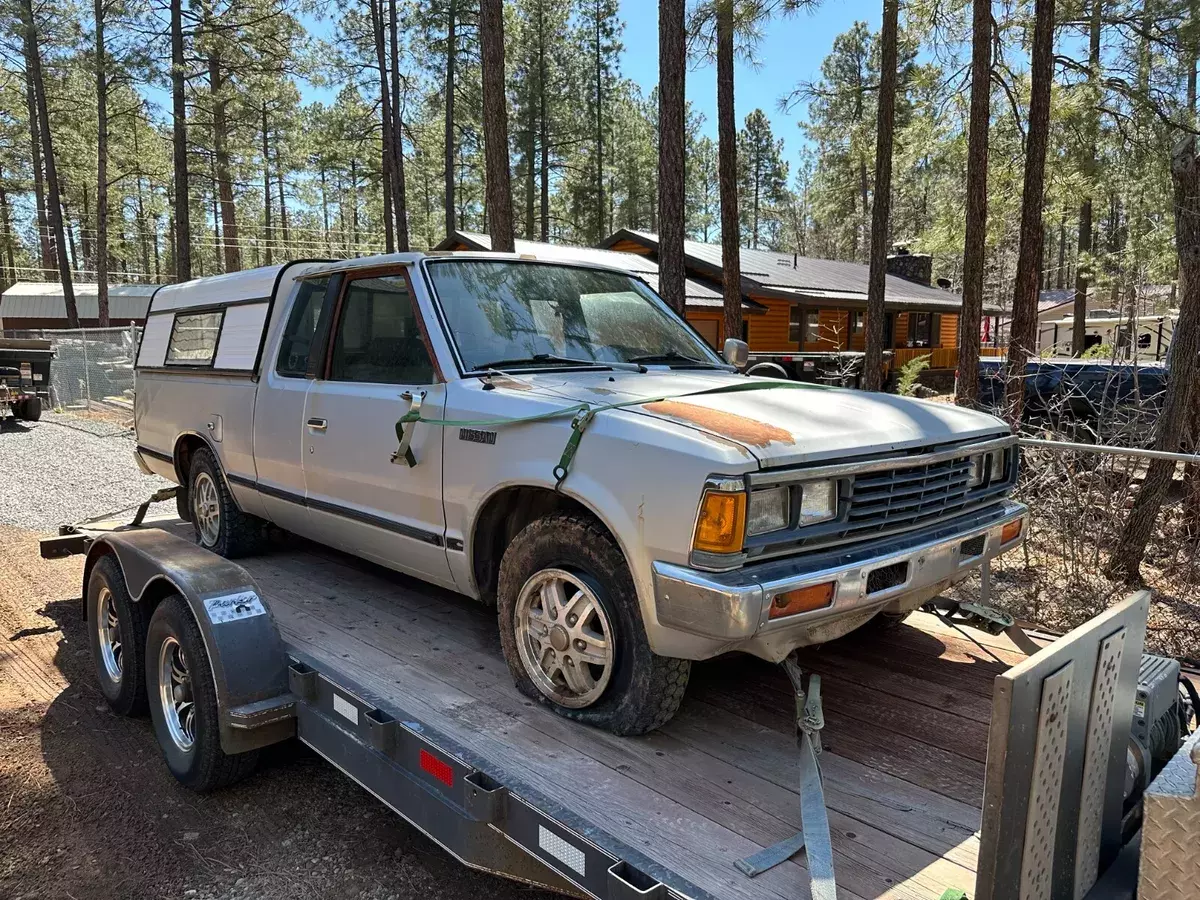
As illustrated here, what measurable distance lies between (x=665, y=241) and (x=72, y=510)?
7.63 m

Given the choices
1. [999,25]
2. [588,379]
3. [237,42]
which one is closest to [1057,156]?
[999,25]

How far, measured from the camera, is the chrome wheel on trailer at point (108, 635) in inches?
174

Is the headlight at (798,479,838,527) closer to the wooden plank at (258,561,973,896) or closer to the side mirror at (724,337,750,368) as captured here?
the wooden plank at (258,561,973,896)

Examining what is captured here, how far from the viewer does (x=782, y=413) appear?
300cm

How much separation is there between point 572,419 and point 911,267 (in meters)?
37.4

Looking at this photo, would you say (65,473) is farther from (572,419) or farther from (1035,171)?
(1035,171)

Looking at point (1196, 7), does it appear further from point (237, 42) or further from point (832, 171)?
point (832, 171)

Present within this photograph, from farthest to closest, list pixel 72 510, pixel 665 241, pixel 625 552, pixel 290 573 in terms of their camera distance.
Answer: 1. pixel 665 241
2. pixel 72 510
3. pixel 290 573
4. pixel 625 552

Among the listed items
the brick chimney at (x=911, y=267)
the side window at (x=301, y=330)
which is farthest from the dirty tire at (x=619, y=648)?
the brick chimney at (x=911, y=267)

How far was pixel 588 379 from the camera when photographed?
3572mm

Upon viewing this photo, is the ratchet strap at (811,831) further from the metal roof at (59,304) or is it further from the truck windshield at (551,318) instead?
the metal roof at (59,304)

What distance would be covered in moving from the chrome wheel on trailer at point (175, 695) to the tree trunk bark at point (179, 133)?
1972cm

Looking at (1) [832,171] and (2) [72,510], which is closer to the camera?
(2) [72,510]

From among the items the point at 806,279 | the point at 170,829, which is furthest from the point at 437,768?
the point at 806,279
